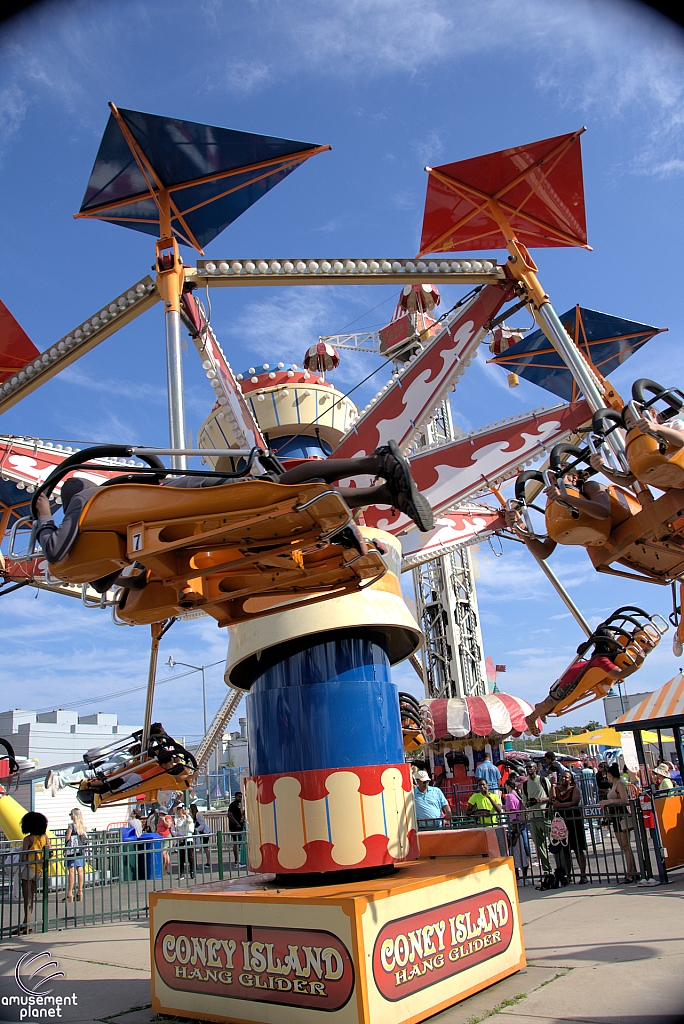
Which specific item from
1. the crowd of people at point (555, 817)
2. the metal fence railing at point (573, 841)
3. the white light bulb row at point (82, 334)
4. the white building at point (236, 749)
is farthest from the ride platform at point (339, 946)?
the white building at point (236, 749)

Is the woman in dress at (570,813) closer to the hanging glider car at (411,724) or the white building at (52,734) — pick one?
the hanging glider car at (411,724)

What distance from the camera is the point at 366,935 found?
472 centimetres

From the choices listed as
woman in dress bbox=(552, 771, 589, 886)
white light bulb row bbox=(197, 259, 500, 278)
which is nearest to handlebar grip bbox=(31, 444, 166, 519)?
white light bulb row bbox=(197, 259, 500, 278)

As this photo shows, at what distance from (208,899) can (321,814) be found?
101 cm

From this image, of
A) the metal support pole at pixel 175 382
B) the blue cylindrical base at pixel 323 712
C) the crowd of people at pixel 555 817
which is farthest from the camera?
the crowd of people at pixel 555 817

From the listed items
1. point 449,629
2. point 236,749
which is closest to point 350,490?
point 449,629

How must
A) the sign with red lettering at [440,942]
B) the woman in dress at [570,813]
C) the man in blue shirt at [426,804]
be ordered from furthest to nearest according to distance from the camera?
1. the man in blue shirt at [426,804]
2. the woman in dress at [570,813]
3. the sign with red lettering at [440,942]

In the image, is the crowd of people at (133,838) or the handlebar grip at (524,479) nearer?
the handlebar grip at (524,479)

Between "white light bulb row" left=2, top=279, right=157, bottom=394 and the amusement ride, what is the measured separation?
1.0 inches

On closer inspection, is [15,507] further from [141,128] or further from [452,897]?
[452,897]

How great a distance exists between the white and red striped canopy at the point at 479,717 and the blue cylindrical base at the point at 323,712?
17.4 meters

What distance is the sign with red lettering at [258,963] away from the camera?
4.77m

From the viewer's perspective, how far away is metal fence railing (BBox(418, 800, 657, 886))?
10891mm

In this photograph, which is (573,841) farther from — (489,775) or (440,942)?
(440,942)
